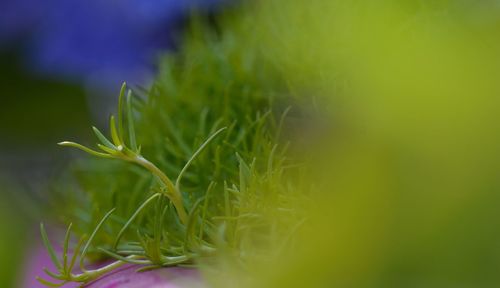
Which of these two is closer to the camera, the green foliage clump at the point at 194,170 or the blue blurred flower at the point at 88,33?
the green foliage clump at the point at 194,170

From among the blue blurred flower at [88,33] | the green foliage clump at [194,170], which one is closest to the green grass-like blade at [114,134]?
the green foliage clump at [194,170]

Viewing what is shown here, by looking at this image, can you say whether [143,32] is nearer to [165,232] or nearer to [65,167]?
[65,167]

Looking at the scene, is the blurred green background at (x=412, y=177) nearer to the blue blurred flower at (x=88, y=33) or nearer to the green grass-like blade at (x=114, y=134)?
the green grass-like blade at (x=114, y=134)

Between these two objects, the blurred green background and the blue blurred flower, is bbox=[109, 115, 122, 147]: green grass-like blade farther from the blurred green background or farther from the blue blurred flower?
the blue blurred flower

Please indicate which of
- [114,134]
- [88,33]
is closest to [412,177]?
[114,134]

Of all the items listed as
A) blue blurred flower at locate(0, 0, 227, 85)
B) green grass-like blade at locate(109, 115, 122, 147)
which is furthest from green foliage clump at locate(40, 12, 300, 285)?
blue blurred flower at locate(0, 0, 227, 85)

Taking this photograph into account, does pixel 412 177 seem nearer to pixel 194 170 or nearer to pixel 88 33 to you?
pixel 194 170

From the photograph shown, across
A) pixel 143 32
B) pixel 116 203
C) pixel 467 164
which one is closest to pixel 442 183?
pixel 467 164

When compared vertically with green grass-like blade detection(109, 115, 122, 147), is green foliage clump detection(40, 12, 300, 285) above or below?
below
